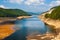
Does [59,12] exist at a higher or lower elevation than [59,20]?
higher

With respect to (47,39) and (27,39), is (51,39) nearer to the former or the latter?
(47,39)

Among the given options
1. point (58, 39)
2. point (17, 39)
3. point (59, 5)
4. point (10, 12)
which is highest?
point (10, 12)

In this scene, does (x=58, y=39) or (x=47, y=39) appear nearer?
(x=58, y=39)

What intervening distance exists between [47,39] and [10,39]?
18.4 feet

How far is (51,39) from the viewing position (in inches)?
987

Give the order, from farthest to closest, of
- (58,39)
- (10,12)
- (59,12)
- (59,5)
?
(10,12) < (59,5) < (59,12) < (58,39)

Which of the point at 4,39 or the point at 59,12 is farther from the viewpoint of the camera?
the point at 59,12

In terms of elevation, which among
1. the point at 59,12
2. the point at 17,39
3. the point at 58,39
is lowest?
the point at 58,39

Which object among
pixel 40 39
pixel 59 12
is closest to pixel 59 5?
pixel 59 12

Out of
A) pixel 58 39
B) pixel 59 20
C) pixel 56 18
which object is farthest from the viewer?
pixel 56 18

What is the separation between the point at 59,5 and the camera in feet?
199

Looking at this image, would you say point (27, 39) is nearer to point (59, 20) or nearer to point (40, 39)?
point (40, 39)

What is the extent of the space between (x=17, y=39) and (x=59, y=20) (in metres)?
20.7

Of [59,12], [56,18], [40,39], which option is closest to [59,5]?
[59,12]
